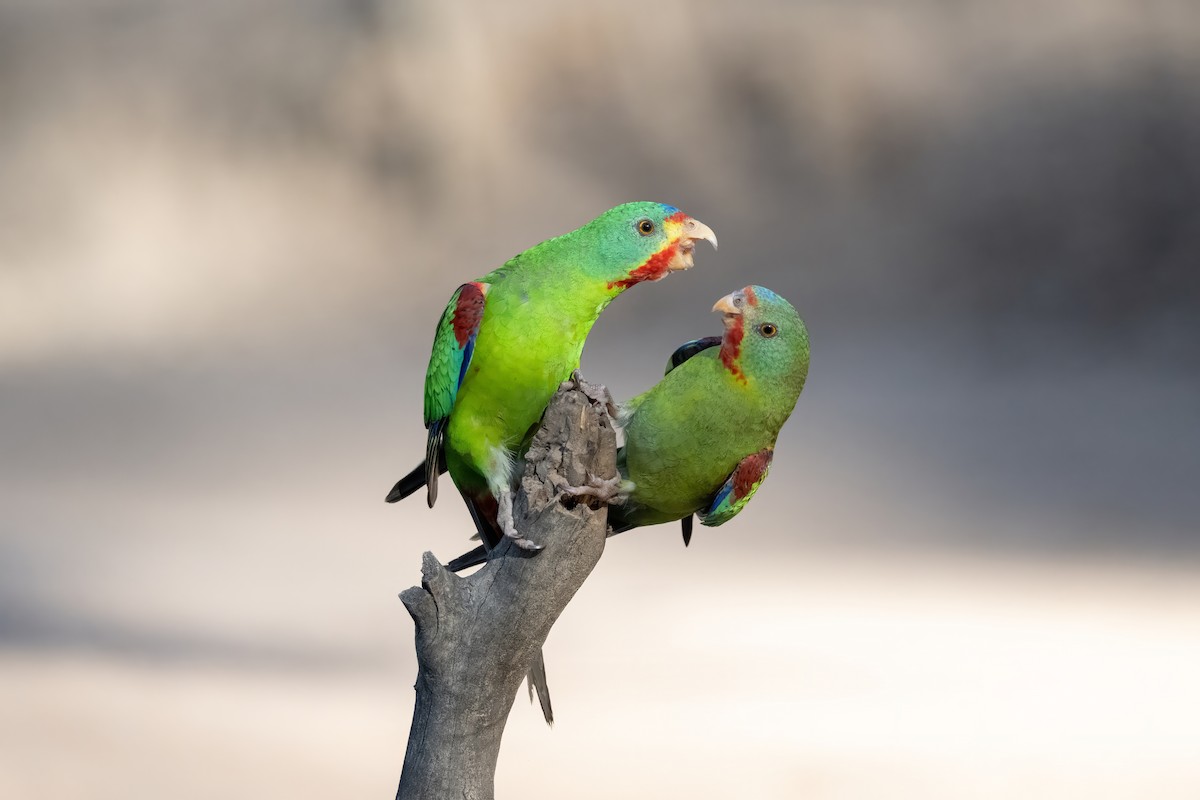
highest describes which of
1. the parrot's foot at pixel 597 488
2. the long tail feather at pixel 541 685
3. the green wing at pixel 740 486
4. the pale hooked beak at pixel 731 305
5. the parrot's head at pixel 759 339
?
the pale hooked beak at pixel 731 305

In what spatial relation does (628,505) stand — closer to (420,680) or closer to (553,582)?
(553,582)

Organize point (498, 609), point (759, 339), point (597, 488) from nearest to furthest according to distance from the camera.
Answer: point (759, 339) → point (597, 488) → point (498, 609)

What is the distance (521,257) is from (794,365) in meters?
0.92

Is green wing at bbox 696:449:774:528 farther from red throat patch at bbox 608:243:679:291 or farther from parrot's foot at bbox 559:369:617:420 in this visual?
red throat patch at bbox 608:243:679:291

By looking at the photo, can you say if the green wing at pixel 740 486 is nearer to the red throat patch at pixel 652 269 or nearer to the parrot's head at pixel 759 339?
the parrot's head at pixel 759 339

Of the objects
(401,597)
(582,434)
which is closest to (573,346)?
(582,434)

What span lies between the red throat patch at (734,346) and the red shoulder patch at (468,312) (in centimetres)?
77

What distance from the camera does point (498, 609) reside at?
4.21 meters

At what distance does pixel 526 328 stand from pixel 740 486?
790mm

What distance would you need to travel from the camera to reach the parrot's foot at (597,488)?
13.4ft

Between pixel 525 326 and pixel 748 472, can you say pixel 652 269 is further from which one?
pixel 748 472

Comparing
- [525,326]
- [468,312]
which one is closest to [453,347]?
[468,312]

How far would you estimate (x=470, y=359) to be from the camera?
14.0 feet

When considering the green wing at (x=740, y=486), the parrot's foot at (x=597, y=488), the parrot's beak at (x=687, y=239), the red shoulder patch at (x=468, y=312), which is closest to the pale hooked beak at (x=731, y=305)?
the parrot's beak at (x=687, y=239)
